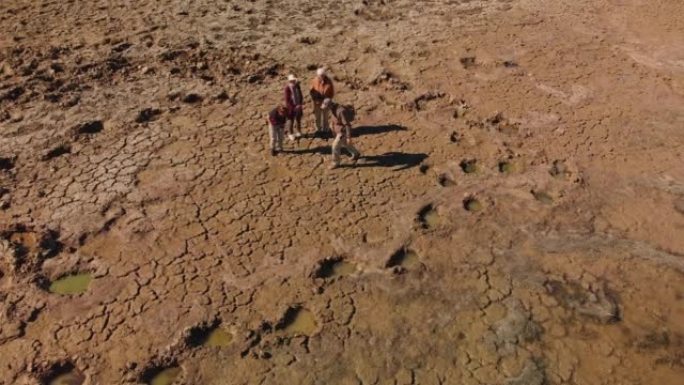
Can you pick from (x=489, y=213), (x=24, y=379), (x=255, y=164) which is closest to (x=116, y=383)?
(x=24, y=379)

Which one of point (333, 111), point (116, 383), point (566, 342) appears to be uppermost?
point (333, 111)

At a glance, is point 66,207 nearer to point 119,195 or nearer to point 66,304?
point 119,195

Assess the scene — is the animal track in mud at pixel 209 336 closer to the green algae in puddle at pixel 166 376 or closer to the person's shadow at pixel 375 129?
the green algae in puddle at pixel 166 376

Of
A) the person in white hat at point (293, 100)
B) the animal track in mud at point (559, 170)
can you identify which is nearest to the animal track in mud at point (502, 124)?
the animal track in mud at point (559, 170)

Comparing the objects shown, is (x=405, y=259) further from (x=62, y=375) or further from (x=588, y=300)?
(x=62, y=375)

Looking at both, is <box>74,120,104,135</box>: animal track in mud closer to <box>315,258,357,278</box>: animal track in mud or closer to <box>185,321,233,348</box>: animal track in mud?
<box>185,321,233,348</box>: animal track in mud

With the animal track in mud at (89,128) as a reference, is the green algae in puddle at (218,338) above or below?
below
